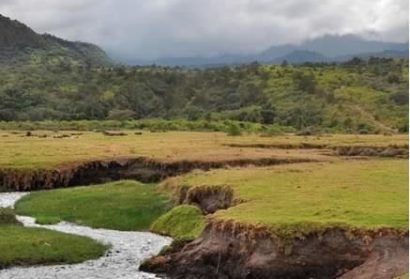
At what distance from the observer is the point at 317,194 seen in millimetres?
37219

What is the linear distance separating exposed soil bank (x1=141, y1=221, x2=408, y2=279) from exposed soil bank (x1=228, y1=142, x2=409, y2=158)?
36329 mm

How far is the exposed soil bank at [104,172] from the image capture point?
192 ft

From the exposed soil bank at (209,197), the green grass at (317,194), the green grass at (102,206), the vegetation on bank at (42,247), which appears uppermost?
the green grass at (317,194)

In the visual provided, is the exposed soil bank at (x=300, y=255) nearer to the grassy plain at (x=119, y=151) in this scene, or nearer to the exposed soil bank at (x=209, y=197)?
the exposed soil bank at (x=209, y=197)

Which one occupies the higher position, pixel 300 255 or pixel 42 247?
pixel 300 255

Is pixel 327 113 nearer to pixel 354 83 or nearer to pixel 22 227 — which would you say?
pixel 354 83

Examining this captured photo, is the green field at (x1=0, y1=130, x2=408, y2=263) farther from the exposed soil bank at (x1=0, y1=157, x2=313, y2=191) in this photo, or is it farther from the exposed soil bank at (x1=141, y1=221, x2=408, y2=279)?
the exposed soil bank at (x1=0, y1=157, x2=313, y2=191)

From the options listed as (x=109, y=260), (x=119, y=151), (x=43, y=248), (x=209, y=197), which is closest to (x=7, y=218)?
(x=43, y=248)

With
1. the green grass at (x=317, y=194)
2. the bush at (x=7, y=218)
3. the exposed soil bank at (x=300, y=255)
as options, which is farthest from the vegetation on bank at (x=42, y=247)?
the green grass at (x=317, y=194)

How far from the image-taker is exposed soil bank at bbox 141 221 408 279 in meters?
28.0

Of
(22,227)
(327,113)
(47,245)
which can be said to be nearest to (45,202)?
(22,227)

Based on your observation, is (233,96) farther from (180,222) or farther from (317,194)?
(317,194)

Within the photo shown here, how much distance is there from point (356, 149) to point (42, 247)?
42.6 meters

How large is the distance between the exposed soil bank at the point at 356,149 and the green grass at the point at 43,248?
1401 inches
